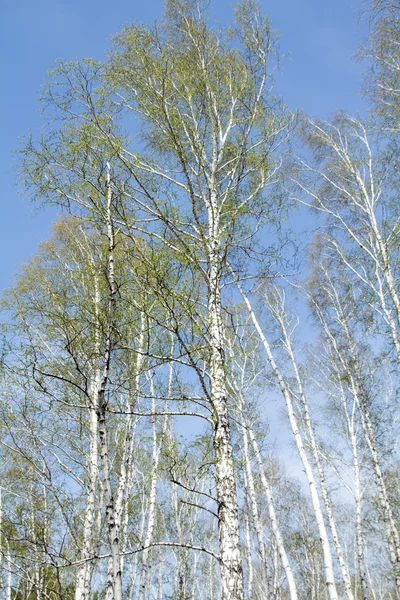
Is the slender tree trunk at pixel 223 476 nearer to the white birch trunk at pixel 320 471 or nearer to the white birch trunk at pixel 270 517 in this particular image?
the white birch trunk at pixel 270 517

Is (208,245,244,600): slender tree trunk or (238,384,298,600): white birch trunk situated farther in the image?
(238,384,298,600): white birch trunk

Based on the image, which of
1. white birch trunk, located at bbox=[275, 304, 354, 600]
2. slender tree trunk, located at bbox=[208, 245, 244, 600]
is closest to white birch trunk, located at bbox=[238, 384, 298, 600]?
white birch trunk, located at bbox=[275, 304, 354, 600]

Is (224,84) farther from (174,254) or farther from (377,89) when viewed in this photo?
(377,89)

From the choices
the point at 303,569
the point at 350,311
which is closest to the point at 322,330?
the point at 350,311

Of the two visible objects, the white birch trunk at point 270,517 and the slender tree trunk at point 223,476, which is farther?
the white birch trunk at point 270,517

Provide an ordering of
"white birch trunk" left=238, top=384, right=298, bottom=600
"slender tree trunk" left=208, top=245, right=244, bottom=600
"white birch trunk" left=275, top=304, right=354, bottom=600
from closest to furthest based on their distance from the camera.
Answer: "slender tree trunk" left=208, top=245, right=244, bottom=600 < "white birch trunk" left=238, top=384, right=298, bottom=600 < "white birch trunk" left=275, top=304, right=354, bottom=600

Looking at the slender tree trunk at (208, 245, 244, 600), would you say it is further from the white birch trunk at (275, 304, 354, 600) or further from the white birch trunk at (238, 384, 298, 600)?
the white birch trunk at (275, 304, 354, 600)

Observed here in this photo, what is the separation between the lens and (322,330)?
42.8 feet

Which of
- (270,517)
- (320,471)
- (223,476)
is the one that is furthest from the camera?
(320,471)

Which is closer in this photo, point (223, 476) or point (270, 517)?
point (223, 476)

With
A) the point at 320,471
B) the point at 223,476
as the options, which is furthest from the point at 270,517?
the point at 223,476

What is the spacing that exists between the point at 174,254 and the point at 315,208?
667 cm

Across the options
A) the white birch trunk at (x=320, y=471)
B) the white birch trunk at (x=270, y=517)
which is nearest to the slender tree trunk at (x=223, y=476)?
the white birch trunk at (x=270, y=517)

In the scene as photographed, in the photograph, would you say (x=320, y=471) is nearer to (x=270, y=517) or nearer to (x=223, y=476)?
(x=270, y=517)
